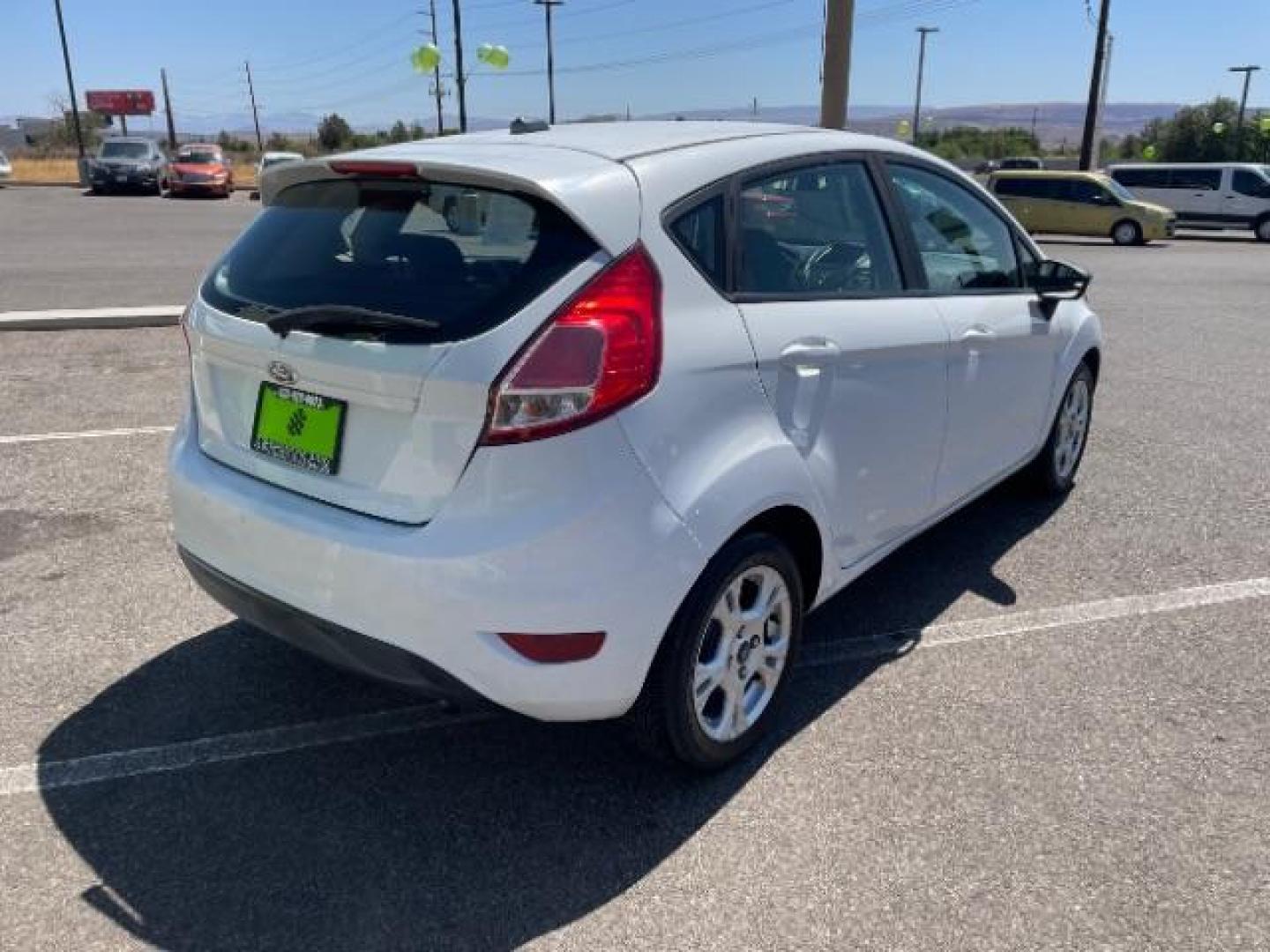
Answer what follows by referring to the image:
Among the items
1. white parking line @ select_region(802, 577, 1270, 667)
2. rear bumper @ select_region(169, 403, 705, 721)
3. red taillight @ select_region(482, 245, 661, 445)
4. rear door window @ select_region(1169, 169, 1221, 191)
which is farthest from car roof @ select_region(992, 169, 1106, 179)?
rear bumper @ select_region(169, 403, 705, 721)

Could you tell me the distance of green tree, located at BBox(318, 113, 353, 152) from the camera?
194 ft

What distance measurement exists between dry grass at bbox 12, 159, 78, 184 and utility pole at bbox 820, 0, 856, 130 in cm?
3218

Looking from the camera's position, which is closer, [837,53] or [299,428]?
[299,428]

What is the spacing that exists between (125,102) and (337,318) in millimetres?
81452

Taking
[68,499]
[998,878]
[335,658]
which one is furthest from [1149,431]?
[68,499]

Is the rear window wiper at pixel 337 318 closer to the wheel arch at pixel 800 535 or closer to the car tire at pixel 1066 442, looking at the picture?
the wheel arch at pixel 800 535

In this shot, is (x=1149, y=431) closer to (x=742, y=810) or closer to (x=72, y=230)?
(x=742, y=810)

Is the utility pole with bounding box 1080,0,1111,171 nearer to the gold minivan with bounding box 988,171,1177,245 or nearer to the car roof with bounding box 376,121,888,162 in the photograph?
the gold minivan with bounding box 988,171,1177,245

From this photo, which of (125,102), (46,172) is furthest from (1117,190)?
(125,102)

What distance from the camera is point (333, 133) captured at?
6219 cm

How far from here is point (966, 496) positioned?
4070 mm

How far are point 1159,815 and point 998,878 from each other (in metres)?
0.57

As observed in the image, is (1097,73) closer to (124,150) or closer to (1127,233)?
(1127,233)

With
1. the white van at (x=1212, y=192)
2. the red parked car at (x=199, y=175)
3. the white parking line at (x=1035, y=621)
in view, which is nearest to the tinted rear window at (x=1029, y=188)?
the white van at (x=1212, y=192)
